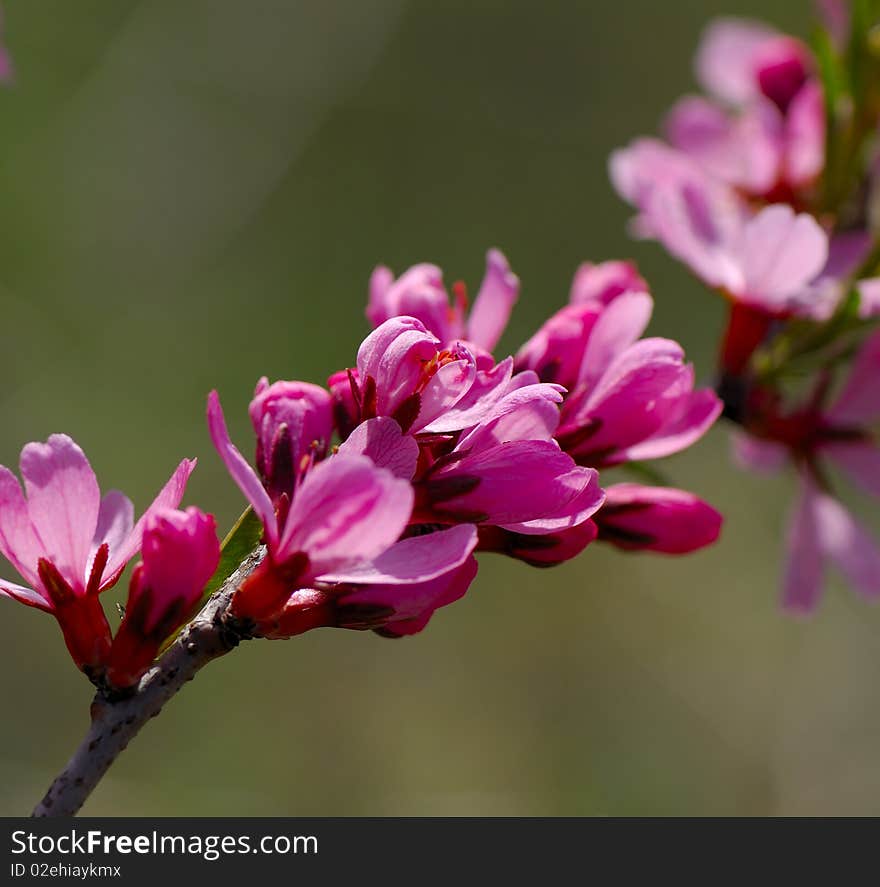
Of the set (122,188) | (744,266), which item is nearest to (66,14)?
(122,188)

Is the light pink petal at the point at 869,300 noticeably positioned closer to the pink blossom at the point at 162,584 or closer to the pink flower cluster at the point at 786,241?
the pink flower cluster at the point at 786,241

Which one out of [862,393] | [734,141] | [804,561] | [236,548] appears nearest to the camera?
[236,548]

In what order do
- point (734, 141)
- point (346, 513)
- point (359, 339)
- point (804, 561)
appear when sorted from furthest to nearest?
1. point (359, 339)
2. point (734, 141)
3. point (804, 561)
4. point (346, 513)

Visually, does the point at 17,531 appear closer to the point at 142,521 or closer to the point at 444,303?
the point at 142,521

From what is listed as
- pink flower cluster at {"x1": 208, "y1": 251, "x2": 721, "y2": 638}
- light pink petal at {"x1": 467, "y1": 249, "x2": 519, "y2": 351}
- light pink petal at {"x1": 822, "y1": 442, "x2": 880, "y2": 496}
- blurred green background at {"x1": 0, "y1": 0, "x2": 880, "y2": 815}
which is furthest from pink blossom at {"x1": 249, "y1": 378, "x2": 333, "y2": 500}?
blurred green background at {"x1": 0, "y1": 0, "x2": 880, "y2": 815}

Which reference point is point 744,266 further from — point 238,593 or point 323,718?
point 323,718

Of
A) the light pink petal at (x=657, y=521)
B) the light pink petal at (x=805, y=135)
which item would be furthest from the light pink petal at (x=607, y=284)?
the light pink petal at (x=805, y=135)

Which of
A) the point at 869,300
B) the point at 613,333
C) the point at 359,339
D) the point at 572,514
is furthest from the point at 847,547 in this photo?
the point at 359,339
